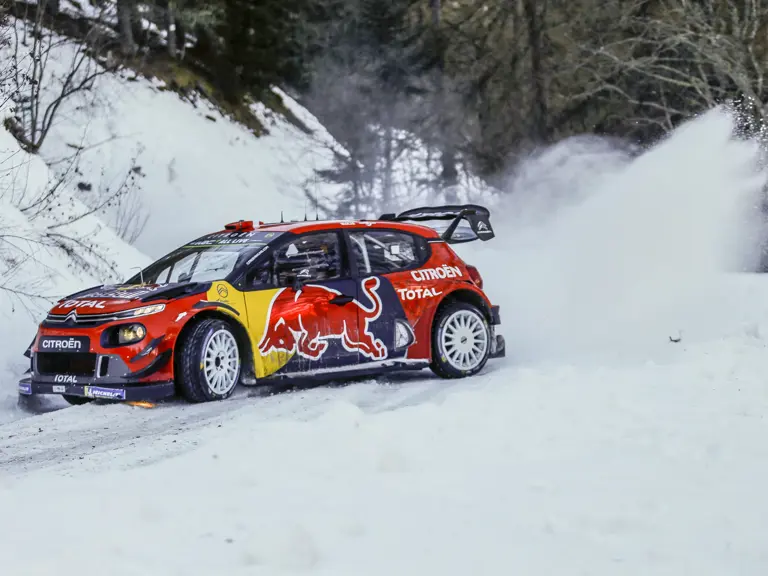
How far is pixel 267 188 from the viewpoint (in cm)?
3105

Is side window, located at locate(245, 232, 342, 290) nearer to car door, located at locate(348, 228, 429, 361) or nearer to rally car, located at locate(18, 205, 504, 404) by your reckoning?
rally car, located at locate(18, 205, 504, 404)

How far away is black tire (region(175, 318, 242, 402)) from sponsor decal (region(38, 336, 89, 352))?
27.6 inches

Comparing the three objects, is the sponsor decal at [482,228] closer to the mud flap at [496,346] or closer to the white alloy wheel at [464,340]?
the white alloy wheel at [464,340]

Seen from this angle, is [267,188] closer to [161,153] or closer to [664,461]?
[161,153]

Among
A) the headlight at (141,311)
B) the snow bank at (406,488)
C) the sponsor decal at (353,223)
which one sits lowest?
the snow bank at (406,488)

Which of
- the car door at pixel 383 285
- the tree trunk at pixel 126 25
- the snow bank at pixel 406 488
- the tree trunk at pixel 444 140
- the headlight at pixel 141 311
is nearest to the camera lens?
the snow bank at pixel 406 488

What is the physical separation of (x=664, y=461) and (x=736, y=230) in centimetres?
1525

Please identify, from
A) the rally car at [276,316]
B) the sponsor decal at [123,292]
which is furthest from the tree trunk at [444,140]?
the sponsor decal at [123,292]

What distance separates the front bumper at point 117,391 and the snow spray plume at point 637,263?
13.7 ft

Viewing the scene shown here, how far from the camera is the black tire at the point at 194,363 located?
7.87 m

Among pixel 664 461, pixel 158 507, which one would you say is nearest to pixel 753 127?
pixel 664 461

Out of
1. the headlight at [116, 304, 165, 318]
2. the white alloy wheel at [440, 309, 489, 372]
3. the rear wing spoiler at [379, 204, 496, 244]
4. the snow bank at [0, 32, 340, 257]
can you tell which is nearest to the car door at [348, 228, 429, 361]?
the white alloy wheel at [440, 309, 489, 372]

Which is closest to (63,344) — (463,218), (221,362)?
(221,362)

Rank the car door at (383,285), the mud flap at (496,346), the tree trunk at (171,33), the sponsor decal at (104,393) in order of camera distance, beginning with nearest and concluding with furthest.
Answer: the sponsor decal at (104,393), the car door at (383,285), the mud flap at (496,346), the tree trunk at (171,33)
